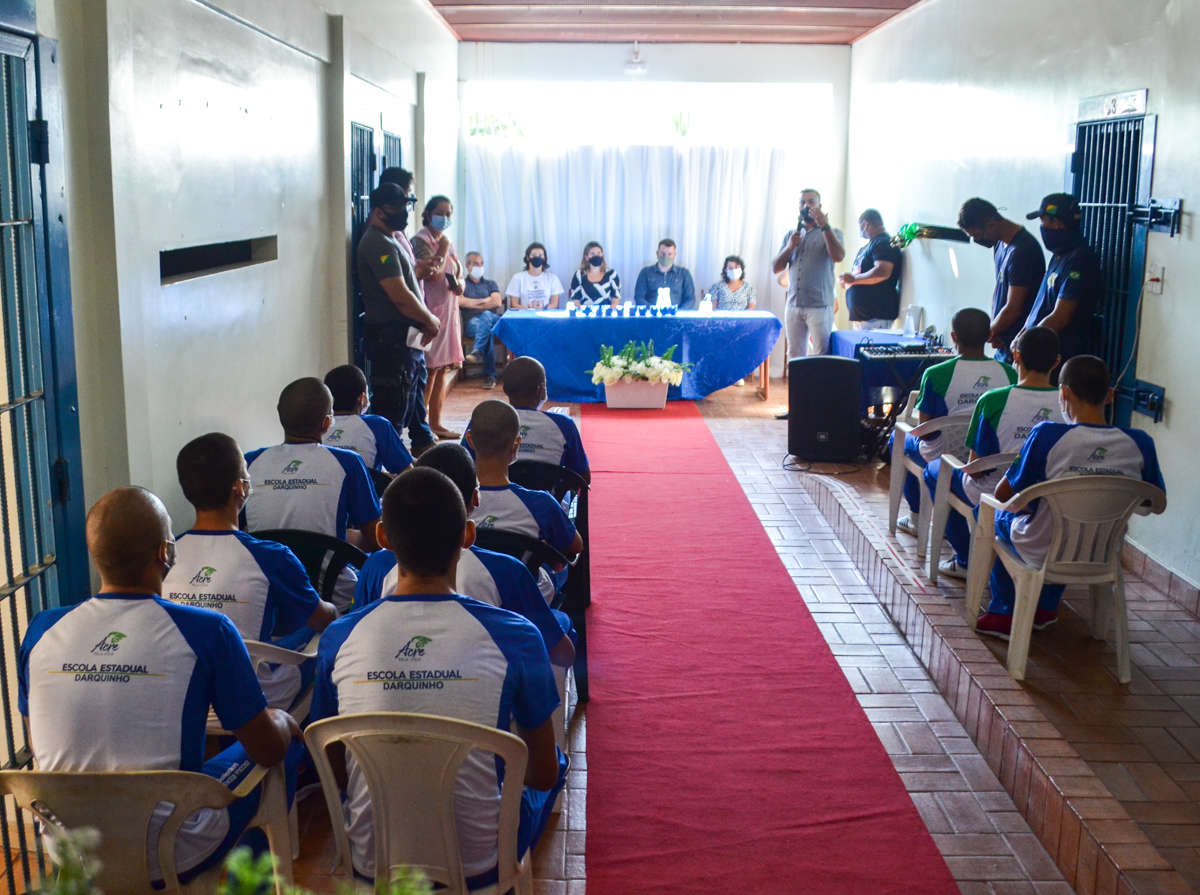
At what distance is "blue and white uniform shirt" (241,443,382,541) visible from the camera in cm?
338

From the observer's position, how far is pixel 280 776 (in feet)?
7.68

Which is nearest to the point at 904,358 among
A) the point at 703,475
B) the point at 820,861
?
the point at 703,475

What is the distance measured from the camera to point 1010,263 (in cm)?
562

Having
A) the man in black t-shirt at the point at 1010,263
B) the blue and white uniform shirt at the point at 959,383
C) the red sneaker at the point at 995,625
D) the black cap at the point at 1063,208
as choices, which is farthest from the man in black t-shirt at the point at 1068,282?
the red sneaker at the point at 995,625

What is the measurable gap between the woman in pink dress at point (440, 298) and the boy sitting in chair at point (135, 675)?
221 inches

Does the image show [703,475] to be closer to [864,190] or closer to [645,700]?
Result: [645,700]

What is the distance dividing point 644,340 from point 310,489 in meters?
6.26

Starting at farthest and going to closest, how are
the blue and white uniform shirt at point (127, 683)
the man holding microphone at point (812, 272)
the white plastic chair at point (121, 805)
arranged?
the man holding microphone at point (812, 272), the blue and white uniform shirt at point (127, 683), the white plastic chair at point (121, 805)

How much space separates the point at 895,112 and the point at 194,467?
27.1ft

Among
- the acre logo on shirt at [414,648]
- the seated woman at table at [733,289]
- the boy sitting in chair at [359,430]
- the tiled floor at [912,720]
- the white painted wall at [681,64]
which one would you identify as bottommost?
the tiled floor at [912,720]

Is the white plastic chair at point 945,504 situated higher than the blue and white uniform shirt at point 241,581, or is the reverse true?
the blue and white uniform shirt at point 241,581

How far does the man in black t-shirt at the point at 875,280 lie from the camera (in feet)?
29.8

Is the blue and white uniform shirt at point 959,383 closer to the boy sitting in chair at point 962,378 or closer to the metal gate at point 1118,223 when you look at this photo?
the boy sitting in chair at point 962,378

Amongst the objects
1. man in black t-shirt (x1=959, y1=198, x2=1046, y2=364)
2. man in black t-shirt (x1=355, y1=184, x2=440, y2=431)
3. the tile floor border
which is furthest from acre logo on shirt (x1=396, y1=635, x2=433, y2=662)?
man in black t-shirt (x1=355, y1=184, x2=440, y2=431)
